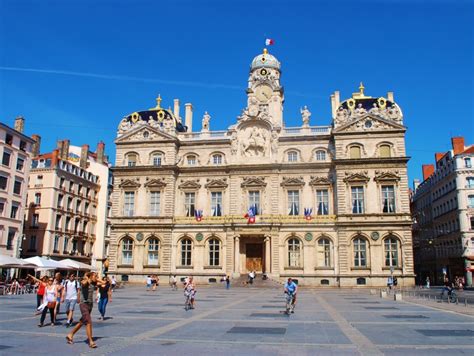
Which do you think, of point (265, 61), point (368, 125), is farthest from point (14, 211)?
point (368, 125)

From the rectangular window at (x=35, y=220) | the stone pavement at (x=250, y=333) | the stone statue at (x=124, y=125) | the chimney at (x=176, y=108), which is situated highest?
the chimney at (x=176, y=108)

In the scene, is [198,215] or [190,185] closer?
[198,215]

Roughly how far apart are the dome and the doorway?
25.9 m

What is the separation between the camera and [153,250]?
186 ft

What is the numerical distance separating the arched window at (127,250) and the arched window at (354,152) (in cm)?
2978

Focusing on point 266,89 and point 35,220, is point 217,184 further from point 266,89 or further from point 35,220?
point 35,220

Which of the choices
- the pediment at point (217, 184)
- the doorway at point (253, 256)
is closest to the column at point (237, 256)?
the doorway at point (253, 256)

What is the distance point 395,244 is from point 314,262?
9453mm

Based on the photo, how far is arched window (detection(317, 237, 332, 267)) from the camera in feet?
173

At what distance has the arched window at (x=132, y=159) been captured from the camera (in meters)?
59.2

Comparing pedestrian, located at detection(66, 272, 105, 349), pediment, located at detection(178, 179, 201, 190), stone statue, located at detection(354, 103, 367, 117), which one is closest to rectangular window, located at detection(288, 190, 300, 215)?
pediment, located at detection(178, 179, 201, 190)

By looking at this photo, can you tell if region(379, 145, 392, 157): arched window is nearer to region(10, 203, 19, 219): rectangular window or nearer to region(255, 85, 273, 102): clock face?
region(255, 85, 273, 102): clock face

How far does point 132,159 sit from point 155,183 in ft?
16.8

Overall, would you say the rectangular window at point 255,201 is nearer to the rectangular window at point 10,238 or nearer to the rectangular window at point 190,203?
the rectangular window at point 190,203
